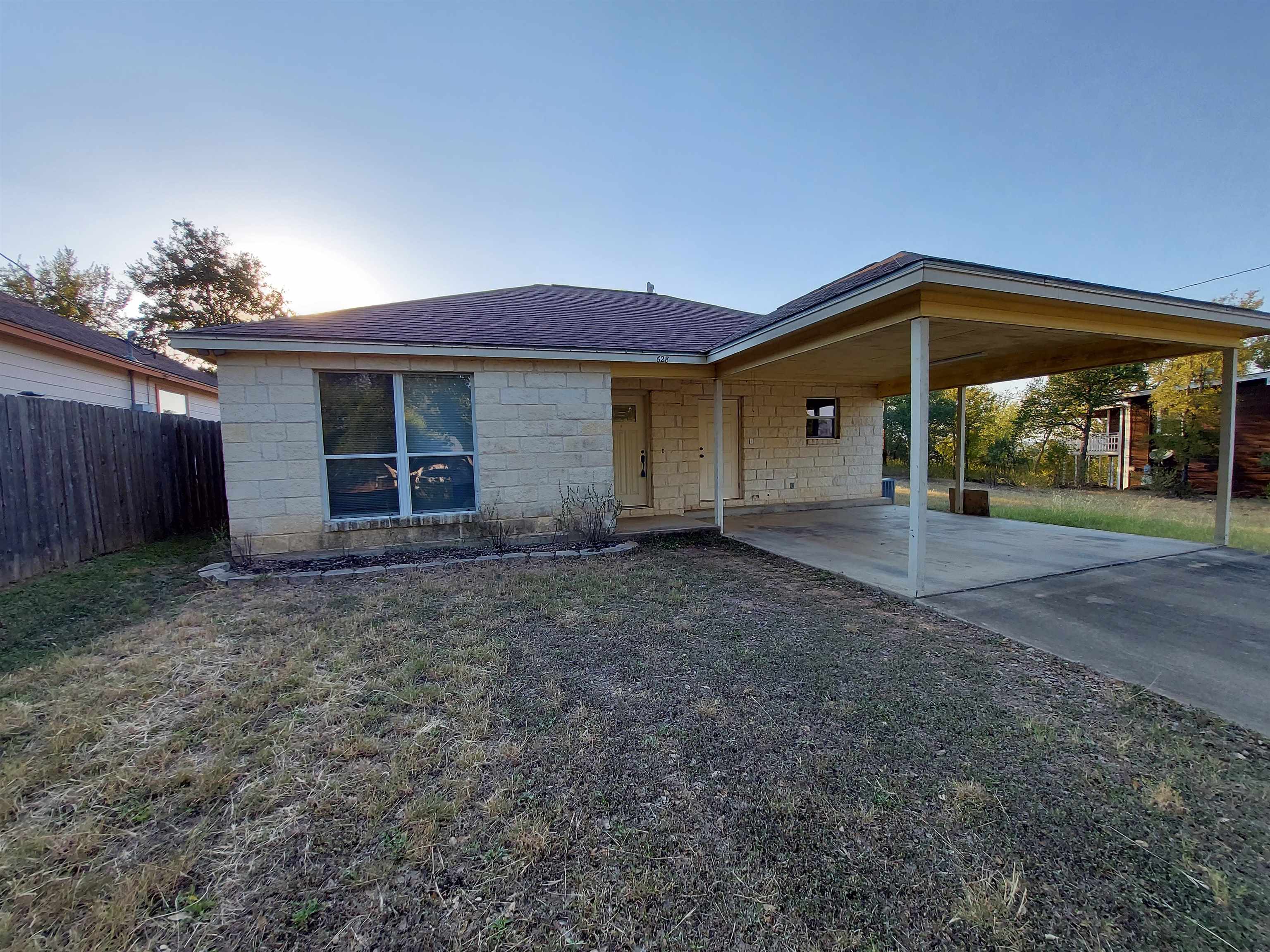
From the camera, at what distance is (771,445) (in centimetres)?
1000

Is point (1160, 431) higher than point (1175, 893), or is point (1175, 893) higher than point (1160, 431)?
point (1160, 431)

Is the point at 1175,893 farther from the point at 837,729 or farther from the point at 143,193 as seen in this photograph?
the point at 143,193

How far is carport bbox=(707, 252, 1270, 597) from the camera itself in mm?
4215

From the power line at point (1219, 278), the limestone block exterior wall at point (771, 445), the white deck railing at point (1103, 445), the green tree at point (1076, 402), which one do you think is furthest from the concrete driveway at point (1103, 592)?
the power line at point (1219, 278)

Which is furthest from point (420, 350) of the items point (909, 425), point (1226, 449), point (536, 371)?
point (909, 425)

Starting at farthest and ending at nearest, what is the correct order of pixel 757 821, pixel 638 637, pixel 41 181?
pixel 41 181 < pixel 638 637 < pixel 757 821

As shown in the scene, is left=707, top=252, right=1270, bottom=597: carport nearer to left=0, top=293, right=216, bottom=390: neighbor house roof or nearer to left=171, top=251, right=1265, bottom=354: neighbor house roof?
left=171, top=251, right=1265, bottom=354: neighbor house roof

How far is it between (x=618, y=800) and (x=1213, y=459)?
62.2 ft

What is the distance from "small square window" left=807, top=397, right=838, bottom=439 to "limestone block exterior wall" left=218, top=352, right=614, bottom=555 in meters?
5.16

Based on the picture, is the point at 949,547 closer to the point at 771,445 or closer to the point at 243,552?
the point at 771,445

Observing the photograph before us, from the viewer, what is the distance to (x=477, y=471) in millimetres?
6625

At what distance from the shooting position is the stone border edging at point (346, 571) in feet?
17.0

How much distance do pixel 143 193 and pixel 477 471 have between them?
439 inches

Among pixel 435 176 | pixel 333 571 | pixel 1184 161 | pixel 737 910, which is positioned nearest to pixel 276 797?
pixel 737 910
